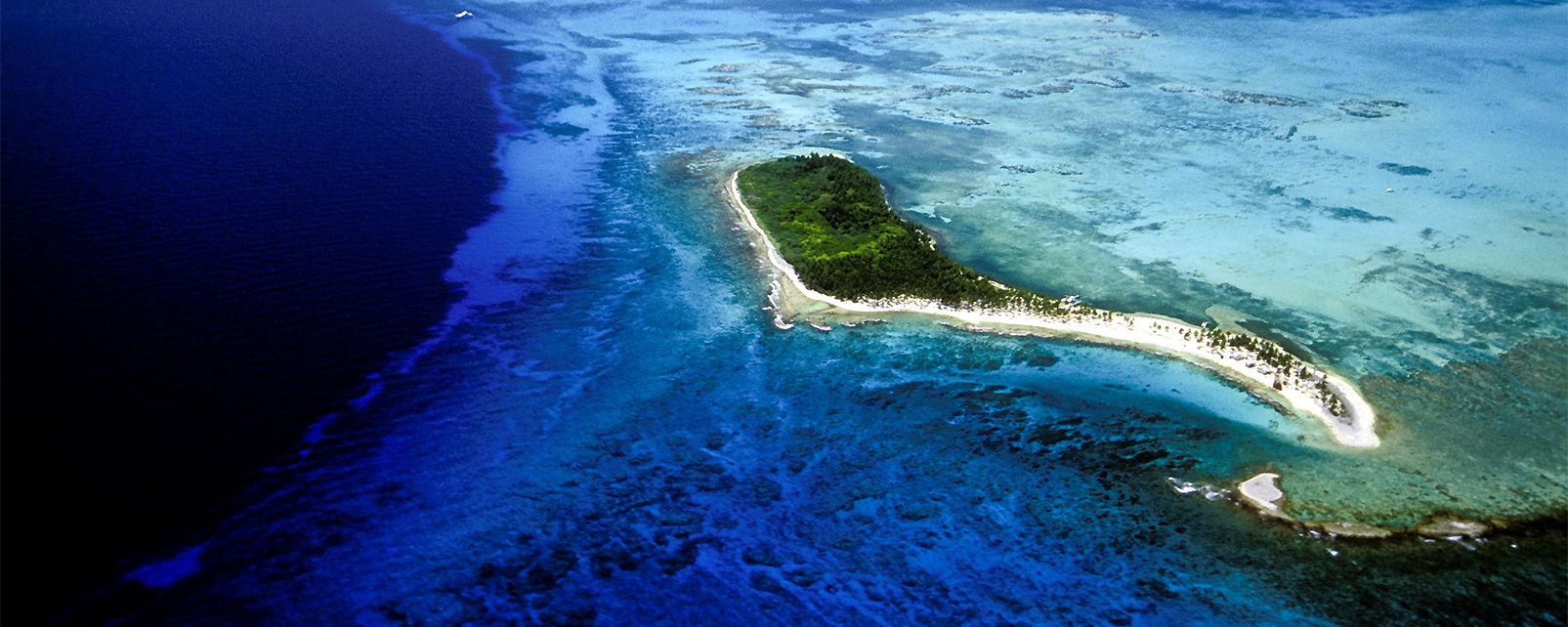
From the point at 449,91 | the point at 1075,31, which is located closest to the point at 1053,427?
the point at 449,91

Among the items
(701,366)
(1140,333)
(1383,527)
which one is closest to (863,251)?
(701,366)

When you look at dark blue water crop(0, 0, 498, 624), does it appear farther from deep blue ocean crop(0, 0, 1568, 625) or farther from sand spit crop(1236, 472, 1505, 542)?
sand spit crop(1236, 472, 1505, 542)

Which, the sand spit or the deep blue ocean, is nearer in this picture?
the deep blue ocean

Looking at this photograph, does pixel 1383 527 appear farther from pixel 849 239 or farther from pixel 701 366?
pixel 849 239

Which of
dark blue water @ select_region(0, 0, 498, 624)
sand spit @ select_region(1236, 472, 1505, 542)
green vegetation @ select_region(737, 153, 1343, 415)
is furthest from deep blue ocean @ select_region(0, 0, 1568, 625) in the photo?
green vegetation @ select_region(737, 153, 1343, 415)

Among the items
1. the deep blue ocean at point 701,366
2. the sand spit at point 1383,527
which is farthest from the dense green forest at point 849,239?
the sand spit at point 1383,527

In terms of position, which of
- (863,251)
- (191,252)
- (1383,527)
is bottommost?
(1383,527)
